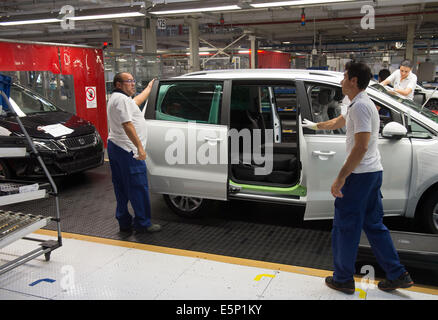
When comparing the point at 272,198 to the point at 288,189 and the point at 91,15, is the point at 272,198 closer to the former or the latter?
the point at 288,189

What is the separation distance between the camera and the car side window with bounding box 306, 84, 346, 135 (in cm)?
378

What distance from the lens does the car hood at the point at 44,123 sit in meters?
5.55

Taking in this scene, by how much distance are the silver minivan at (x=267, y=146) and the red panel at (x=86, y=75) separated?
168 inches

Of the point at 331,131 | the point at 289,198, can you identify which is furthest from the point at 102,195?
the point at 331,131

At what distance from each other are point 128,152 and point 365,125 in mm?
2272

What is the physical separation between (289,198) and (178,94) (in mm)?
1657

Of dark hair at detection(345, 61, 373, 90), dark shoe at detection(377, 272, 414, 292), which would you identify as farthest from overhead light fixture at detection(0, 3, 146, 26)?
dark shoe at detection(377, 272, 414, 292)

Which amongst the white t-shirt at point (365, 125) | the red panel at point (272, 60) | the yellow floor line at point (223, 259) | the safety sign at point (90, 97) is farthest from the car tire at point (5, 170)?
the red panel at point (272, 60)

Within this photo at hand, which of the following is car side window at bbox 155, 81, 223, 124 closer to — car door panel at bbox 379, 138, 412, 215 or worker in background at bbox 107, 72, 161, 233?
worker in background at bbox 107, 72, 161, 233

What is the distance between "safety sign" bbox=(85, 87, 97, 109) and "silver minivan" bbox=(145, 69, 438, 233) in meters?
4.41

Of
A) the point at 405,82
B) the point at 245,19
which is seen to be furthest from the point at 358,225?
the point at 245,19

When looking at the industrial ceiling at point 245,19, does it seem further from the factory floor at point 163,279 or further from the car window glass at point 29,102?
the factory floor at point 163,279

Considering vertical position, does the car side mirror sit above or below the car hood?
above

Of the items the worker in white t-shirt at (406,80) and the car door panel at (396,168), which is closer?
the car door panel at (396,168)
